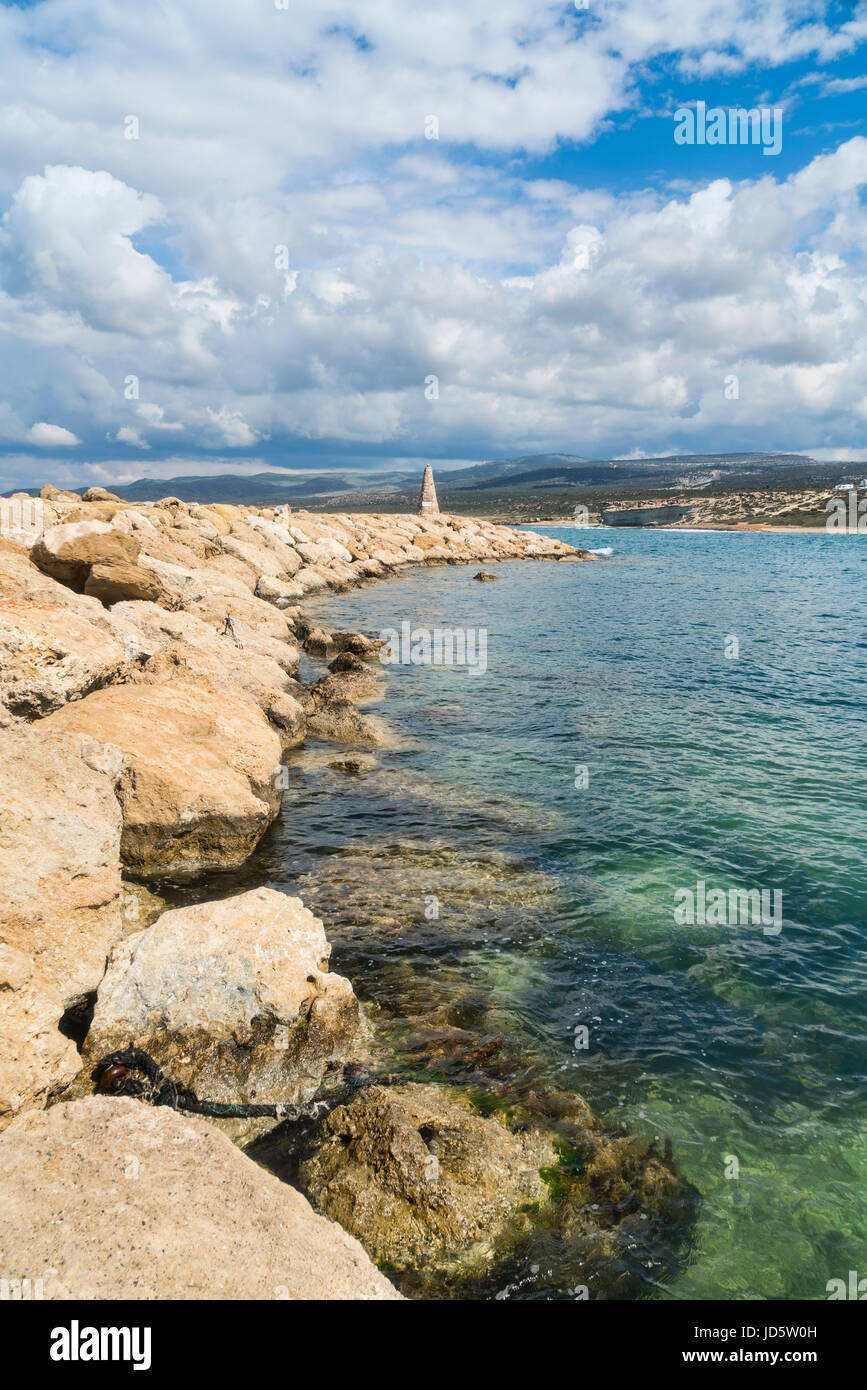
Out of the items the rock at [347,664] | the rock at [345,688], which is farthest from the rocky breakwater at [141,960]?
the rock at [347,664]

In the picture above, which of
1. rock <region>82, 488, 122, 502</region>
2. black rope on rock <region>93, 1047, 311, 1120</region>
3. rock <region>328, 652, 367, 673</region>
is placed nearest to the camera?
black rope on rock <region>93, 1047, 311, 1120</region>

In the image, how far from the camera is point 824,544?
11219cm

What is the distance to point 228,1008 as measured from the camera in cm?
755

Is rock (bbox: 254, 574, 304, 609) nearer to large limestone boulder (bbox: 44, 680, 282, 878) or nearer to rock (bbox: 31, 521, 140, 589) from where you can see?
rock (bbox: 31, 521, 140, 589)

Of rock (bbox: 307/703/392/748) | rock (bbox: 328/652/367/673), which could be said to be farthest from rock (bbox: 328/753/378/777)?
rock (bbox: 328/652/367/673)

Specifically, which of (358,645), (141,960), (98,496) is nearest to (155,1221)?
(141,960)

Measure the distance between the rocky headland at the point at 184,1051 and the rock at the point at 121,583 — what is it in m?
2.95

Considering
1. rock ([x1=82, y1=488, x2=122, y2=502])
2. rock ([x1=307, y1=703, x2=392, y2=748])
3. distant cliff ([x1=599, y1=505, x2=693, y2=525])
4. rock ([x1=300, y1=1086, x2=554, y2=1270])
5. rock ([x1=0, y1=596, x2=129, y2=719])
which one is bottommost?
rock ([x1=300, y1=1086, x2=554, y2=1270])

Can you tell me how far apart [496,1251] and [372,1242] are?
39.5 inches

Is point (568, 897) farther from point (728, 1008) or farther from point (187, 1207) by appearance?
point (187, 1207)

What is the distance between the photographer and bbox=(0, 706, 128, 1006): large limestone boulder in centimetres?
766

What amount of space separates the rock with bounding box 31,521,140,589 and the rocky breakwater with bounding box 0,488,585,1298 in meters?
0.06

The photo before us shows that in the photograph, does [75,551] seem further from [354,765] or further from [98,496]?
[98,496]
